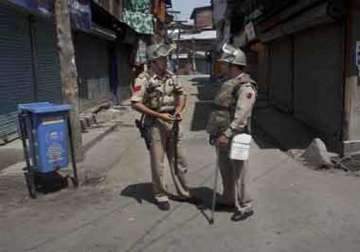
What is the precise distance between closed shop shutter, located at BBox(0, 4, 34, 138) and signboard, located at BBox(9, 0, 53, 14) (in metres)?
0.35

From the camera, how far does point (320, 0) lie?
10.5m

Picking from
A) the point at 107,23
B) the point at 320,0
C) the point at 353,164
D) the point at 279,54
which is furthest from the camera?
the point at 107,23

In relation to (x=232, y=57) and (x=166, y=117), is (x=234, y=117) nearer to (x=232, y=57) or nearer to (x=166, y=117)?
(x=232, y=57)

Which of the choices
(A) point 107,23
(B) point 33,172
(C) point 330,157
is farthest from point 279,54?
(B) point 33,172

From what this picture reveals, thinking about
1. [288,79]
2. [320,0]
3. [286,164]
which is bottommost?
[286,164]

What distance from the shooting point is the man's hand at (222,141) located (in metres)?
6.09

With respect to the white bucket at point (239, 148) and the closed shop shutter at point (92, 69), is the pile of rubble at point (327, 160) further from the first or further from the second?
the closed shop shutter at point (92, 69)

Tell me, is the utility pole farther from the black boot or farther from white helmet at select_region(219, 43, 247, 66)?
white helmet at select_region(219, 43, 247, 66)

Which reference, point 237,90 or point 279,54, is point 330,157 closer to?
point 237,90

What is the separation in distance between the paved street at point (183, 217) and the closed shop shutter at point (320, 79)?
185 cm

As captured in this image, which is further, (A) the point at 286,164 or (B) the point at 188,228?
(A) the point at 286,164

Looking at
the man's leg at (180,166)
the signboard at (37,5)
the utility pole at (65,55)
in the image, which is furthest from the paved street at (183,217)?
the signboard at (37,5)

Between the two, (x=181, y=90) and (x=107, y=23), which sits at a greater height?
(x=107, y=23)

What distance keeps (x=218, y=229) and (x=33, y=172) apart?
293 centimetres
